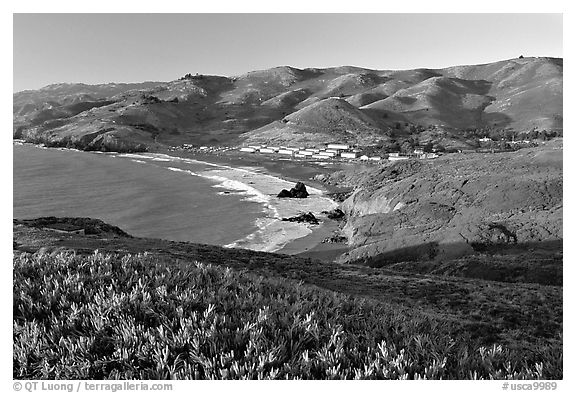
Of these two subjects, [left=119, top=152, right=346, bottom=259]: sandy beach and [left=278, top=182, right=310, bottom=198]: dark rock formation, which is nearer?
[left=119, top=152, right=346, bottom=259]: sandy beach

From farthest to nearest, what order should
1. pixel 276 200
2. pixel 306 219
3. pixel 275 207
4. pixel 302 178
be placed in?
pixel 302 178 → pixel 276 200 → pixel 275 207 → pixel 306 219

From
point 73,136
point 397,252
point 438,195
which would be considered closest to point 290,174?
point 438,195

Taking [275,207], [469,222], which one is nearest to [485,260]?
[469,222]

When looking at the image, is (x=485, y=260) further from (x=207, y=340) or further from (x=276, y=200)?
(x=276, y=200)

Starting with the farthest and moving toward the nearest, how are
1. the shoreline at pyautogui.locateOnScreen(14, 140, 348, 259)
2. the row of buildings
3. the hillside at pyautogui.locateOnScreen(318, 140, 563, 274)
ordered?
the row of buildings
the shoreline at pyautogui.locateOnScreen(14, 140, 348, 259)
the hillside at pyautogui.locateOnScreen(318, 140, 563, 274)

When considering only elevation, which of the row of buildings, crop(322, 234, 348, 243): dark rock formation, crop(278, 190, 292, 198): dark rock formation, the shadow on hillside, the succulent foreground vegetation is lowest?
crop(322, 234, 348, 243): dark rock formation

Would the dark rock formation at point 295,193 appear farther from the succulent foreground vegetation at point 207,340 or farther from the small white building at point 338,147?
the small white building at point 338,147

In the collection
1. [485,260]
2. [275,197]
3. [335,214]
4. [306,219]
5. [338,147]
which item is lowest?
[306,219]

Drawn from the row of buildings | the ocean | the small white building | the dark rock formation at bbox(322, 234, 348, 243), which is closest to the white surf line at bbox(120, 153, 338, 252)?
the ocean

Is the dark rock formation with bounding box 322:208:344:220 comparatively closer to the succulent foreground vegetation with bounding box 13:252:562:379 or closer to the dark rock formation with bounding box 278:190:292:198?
the dark rock formation with bounding box 278:190:292:198
